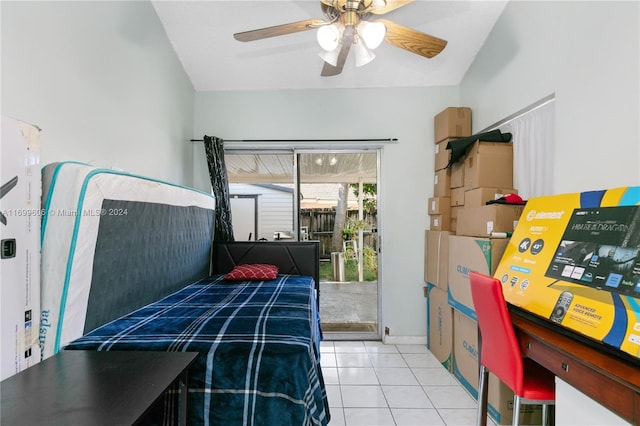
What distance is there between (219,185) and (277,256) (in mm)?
991

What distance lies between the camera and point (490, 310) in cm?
164

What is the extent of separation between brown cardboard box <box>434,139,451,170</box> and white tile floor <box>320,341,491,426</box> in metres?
1.95

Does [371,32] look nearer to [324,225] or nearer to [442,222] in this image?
[442,222]

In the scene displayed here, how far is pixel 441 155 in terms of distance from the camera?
3.29 m

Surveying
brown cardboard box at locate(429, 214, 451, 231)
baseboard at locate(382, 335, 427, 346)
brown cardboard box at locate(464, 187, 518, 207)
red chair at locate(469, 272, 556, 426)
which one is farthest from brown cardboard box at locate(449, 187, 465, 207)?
baseboard at locate(382, 335, 427, 346)

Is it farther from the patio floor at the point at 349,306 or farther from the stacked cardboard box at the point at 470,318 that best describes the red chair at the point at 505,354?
the patio floor at the point at 349,306

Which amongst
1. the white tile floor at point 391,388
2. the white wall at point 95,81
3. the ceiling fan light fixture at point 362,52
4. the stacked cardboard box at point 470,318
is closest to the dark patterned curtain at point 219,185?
the white wall at point 95,81

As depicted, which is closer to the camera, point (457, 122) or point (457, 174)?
point (457, 174)

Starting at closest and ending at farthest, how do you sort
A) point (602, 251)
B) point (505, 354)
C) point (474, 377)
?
point (602, 251)
point (505, 354)
point (474, 377)

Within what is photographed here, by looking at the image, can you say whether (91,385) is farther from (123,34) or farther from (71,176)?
(123,34)

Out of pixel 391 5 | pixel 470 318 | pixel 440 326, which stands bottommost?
pixel 440 326

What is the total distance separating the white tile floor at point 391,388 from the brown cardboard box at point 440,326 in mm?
86

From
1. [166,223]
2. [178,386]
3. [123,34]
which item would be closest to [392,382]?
[178,386]

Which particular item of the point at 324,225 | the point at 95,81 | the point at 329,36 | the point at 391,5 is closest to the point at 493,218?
the point at 391,5
